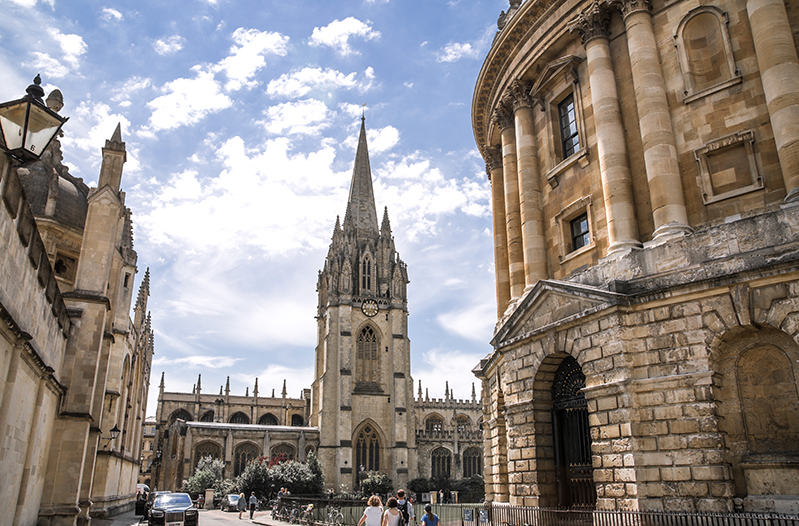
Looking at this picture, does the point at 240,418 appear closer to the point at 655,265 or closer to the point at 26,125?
the point at 655,265

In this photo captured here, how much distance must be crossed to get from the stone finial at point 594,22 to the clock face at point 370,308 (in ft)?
168

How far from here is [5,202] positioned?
9.93 m

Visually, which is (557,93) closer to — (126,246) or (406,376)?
(126,246)

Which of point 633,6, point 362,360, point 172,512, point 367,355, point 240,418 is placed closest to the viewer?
point 633,6

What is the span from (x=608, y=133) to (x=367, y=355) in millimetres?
52361

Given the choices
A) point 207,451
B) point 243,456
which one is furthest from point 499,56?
point 243,456

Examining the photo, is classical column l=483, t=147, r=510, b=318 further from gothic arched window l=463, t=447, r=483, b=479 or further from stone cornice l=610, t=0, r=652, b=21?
gothic arched window l=463, t=447, r=483, b=479

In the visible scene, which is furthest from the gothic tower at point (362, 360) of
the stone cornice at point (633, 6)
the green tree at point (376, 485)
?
the stone cornice at point (633, 6)

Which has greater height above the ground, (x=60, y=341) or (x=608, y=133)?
(x=608, y=133)

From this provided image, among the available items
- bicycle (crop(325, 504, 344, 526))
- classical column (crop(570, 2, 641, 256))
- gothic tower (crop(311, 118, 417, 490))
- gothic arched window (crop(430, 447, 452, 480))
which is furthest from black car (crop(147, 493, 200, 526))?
gothic arched window (crop(430, 447, 452, 480))

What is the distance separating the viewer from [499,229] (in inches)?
872

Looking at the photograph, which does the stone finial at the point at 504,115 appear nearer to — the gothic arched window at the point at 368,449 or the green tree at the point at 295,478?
the green tree at the point at 295,478

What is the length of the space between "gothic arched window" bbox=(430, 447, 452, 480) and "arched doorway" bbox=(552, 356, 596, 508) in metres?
55.1

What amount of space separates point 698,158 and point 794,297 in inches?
168
